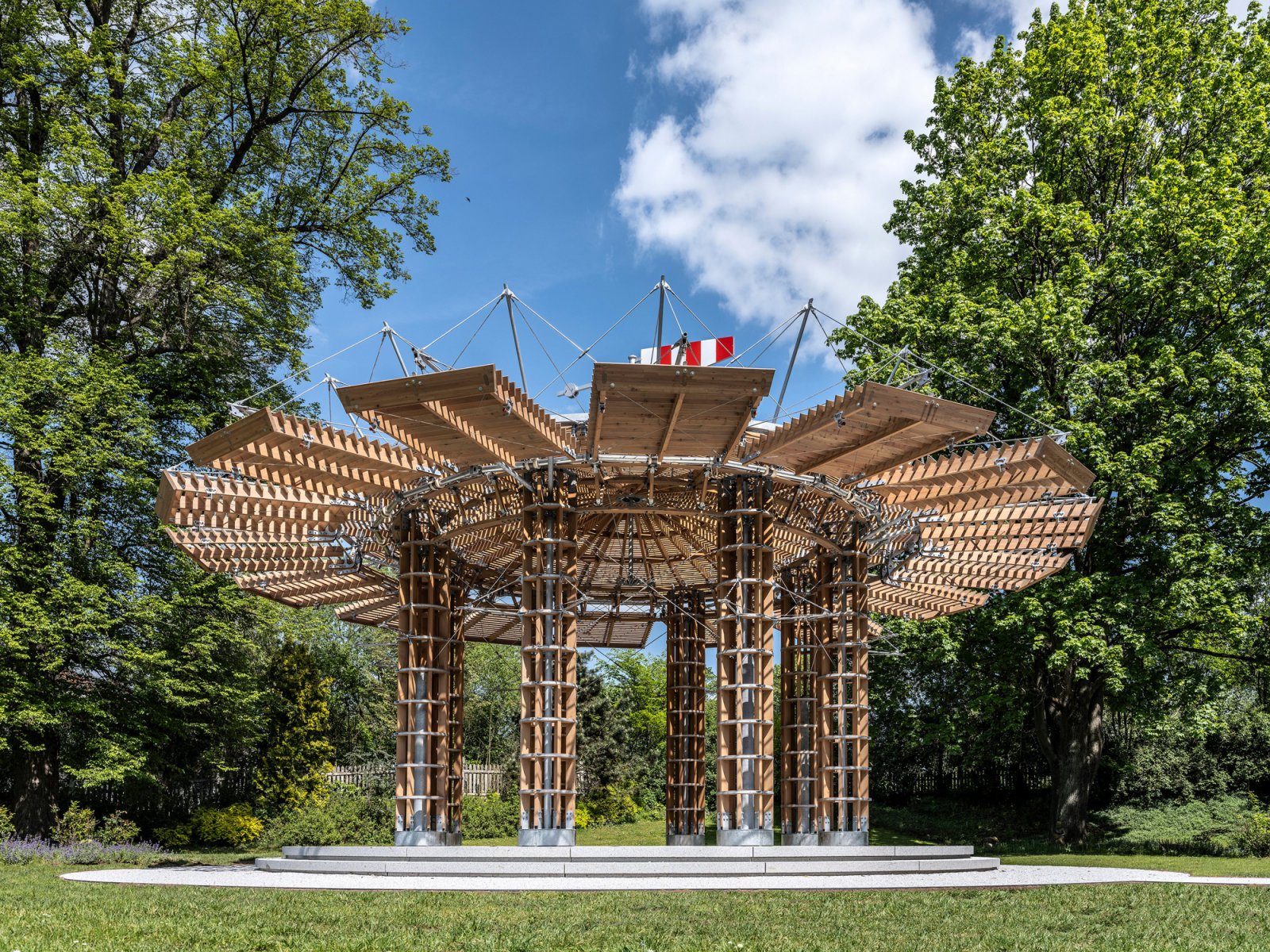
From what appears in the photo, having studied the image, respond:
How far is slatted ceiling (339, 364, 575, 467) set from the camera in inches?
494

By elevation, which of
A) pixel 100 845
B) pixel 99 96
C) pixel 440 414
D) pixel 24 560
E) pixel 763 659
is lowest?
pixel 100 845

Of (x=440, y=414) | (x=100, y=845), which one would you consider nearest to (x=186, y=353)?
(x=100, y=845)

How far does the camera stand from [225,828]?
2658 cm

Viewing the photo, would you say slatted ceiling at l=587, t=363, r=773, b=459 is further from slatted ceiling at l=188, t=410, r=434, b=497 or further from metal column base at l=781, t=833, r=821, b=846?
metal column base at l=781, t=833, r=821, b=846

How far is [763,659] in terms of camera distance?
49.1 feet

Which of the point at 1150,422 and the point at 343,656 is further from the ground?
the point at 1150,422

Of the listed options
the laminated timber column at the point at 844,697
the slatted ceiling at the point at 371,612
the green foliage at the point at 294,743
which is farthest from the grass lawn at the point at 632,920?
the green foliage at the point at 294,743

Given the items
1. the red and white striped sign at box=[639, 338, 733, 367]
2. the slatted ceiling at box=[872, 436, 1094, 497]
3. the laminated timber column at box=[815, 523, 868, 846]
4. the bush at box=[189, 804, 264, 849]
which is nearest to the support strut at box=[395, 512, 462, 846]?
the red and white striped sign at box=[639, 338, 733, 367]

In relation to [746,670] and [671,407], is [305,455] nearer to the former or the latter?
[671,407]

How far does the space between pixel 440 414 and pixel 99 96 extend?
1890 cm

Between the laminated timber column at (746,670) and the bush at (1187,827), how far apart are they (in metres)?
14.4

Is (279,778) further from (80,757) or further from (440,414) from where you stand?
(440,414)

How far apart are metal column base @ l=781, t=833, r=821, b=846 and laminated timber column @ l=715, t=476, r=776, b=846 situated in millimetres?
2124

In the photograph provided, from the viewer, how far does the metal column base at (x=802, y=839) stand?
645 inches
